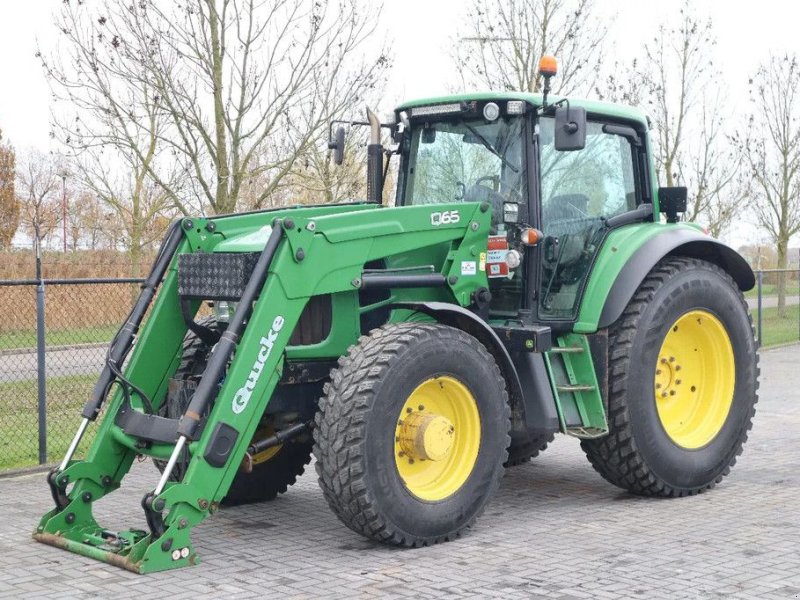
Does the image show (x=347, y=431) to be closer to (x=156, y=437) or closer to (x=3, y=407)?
(x=156, y=437)

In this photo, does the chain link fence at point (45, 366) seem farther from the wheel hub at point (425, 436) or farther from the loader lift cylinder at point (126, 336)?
the wheel hub at point (425, 436)

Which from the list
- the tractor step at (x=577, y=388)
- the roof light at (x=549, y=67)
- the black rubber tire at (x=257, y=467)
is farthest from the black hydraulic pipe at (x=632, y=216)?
the black rubber tire at (x=257, y=467)

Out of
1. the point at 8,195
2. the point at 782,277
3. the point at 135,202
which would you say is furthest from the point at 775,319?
the point at 8,195

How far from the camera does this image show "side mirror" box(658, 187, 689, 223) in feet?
26.5

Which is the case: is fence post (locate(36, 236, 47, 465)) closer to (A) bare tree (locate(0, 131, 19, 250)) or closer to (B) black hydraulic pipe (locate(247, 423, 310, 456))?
(B) black hydraulic pipe (locate(247, 423, 310, 456))

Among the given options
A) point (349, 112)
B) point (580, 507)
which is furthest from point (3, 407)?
point (580, 507)

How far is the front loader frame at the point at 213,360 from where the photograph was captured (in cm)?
578

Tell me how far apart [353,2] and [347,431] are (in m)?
7.82

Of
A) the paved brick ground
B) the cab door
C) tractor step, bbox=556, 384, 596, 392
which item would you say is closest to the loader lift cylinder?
the paved brick ground

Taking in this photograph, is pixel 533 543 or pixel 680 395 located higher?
pixel 680 395

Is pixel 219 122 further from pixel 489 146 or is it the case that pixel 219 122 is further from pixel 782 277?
pixel 782 277

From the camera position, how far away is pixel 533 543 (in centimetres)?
642

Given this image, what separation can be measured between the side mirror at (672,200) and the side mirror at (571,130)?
1.45 metres

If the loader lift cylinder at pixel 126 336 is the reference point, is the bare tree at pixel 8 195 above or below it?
above
